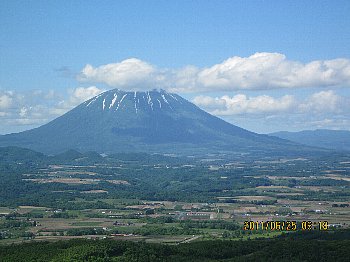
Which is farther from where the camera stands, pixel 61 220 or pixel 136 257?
pixel 61 220

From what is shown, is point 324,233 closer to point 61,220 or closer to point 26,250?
point 26,250

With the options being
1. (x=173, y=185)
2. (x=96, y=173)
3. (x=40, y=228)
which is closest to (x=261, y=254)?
(x=40, y=228)

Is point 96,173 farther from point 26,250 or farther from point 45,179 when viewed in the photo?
point 26,250

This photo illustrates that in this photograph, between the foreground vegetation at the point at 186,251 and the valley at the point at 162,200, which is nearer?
the foreground vegetation at the point at 186,251

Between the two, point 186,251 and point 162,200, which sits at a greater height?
point 162,200

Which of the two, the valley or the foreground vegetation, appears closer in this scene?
the foreground vegetation

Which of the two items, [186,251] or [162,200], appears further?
[162,200]

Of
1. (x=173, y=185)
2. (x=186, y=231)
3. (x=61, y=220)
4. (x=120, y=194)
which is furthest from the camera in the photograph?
(x=173, y=185)

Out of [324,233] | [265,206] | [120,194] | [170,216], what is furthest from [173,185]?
[324,233]

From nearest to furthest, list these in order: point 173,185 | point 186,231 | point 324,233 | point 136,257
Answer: point 136,257 < point 324,233 < point 186,231 < point 173,185
